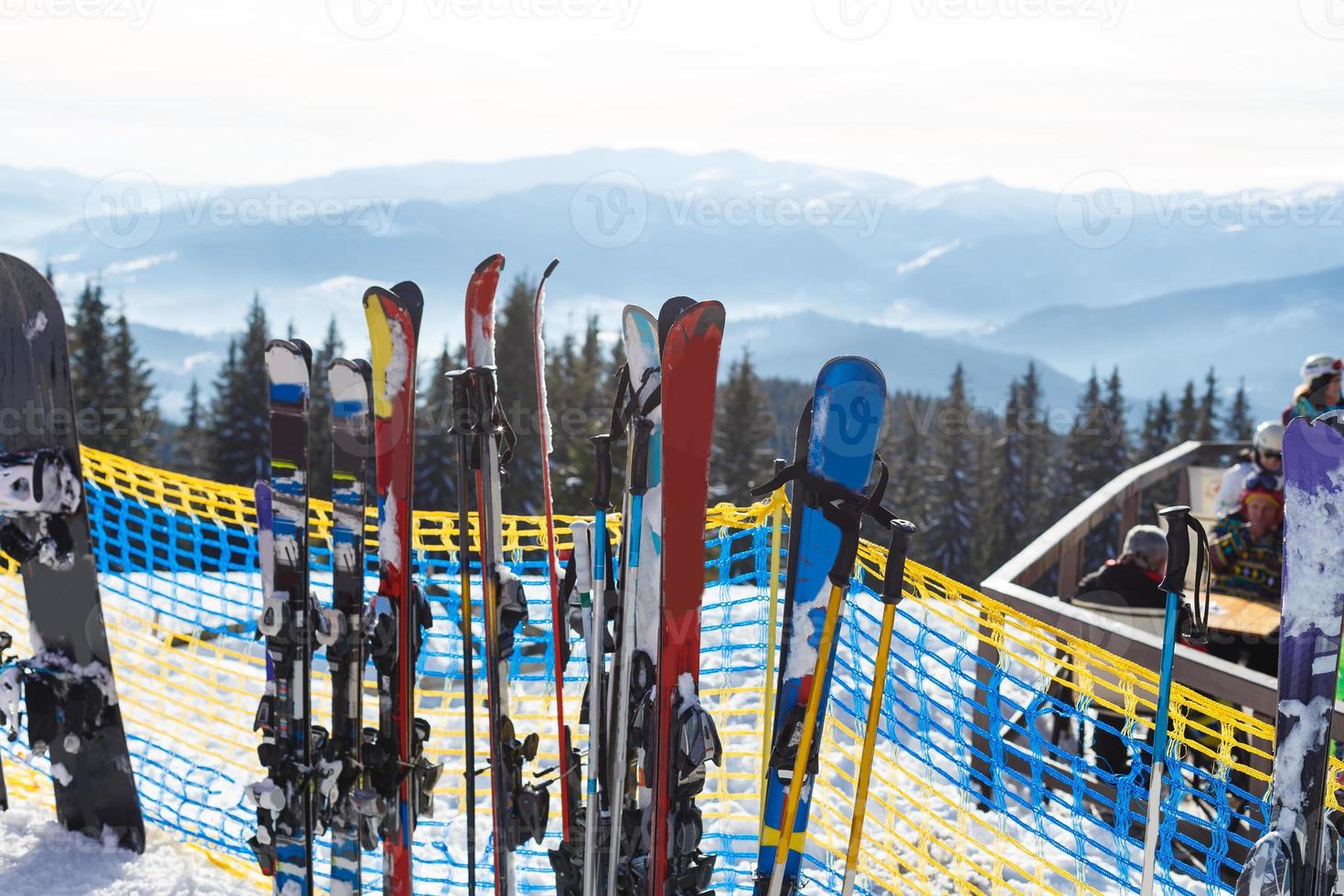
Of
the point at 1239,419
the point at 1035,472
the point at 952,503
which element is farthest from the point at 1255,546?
the point at 1239,419

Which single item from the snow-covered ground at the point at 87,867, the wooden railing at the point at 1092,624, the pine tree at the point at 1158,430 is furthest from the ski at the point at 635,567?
the pine tree at the point at 1158,430

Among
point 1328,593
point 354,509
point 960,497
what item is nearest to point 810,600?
point 1328,593

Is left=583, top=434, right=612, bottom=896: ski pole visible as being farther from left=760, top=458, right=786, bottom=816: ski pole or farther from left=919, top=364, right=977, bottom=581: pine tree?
left=919, top=364, right=977, bottom=581: pine tree

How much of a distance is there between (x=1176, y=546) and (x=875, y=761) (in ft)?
8.02

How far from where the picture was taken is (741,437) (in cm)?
3002

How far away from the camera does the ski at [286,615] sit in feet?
7.73

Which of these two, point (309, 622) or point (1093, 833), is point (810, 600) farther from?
point (1093, 833)

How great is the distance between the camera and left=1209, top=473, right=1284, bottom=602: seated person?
4.71 metres

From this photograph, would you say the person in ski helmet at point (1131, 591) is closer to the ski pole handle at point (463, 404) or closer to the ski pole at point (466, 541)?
the ski pole at point (466, 541)

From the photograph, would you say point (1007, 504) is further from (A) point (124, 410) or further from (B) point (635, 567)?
(B) point (635, 567)

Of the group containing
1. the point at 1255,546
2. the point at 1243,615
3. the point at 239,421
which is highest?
the point at 1255,546

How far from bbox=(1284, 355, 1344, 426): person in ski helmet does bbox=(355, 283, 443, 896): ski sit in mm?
4763

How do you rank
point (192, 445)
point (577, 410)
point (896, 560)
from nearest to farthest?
point (896, 560) < point (577, 410) < point (192, 445)

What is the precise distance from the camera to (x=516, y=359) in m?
28.4
